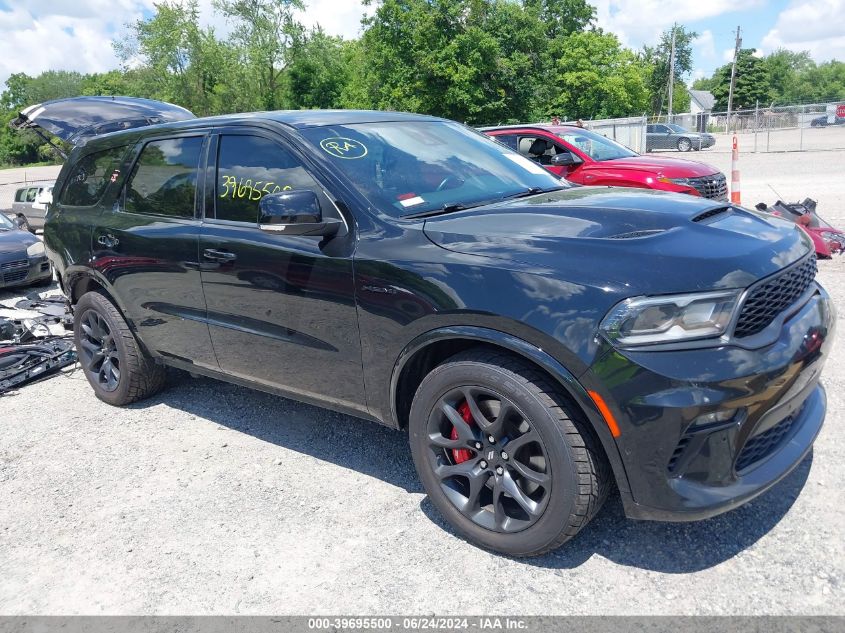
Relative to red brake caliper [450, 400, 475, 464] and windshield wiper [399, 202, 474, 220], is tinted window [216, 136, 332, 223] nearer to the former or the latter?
windshield wiper [399, 202, 474, 220]

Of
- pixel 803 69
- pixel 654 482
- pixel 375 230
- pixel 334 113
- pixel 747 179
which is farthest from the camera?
pixel 803 69

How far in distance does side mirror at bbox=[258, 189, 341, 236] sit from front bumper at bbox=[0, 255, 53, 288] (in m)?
8.19

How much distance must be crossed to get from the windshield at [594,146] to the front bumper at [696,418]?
7897mm

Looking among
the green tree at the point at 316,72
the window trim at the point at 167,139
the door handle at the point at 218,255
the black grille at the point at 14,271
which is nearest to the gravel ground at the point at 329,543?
the door handle at the point at 218,255

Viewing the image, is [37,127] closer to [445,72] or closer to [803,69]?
[445,72]

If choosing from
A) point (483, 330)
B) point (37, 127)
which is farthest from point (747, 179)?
point (483, 330)

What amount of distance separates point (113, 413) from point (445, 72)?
113ft

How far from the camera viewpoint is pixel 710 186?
29.9ft

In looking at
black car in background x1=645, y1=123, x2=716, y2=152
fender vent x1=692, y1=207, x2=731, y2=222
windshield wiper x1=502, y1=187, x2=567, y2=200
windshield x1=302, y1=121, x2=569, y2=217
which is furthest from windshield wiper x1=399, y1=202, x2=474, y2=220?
black car in background x1=645, y1=123, x2=716, y2=152

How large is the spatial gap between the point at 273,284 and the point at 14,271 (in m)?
8.05

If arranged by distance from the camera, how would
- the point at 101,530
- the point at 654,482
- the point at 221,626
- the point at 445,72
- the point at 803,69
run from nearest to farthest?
the point at 654,482, the point at 221,626, the point at 101,530, the point at 445,72, the point at 803,69

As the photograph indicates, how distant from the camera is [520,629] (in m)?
2.47

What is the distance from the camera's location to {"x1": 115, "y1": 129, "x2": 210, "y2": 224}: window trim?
A: 3947 mm

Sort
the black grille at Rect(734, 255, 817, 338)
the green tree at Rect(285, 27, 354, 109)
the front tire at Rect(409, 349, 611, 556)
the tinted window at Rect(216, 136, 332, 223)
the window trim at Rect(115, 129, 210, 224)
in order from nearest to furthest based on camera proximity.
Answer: the black grille at Rect(734, 255, 817, 338) → the front tire at Rect(409, 349, 611, 556) → the tinted window at Rect(216, 136, 332, 223) → the window trim at Rect(115, 129, 210, 224) → the green tree at Rect(285, 27, 354, 109)
